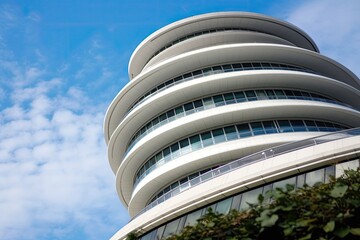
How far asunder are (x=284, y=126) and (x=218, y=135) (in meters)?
5.25

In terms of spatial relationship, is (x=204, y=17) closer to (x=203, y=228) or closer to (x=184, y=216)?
(x=184, y=216)

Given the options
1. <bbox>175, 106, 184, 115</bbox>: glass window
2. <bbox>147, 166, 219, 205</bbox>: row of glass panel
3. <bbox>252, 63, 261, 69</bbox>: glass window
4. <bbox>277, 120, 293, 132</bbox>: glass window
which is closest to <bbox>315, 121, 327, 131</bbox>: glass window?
<bbox>277, 120, 293, 132</bbox>: glass window

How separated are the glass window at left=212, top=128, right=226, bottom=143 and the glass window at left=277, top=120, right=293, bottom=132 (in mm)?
4587

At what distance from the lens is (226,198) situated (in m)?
17.5

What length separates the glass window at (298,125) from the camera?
103ft

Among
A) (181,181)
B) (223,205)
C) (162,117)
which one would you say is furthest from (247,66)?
(223,205)

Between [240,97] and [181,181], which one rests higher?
[240,97]

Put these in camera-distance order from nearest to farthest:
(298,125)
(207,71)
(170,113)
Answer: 1. (298,125)
2. (170,113)
3. (207,71)

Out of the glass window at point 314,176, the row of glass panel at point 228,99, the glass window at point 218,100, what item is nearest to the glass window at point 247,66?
the row of glass panel at point 228,99

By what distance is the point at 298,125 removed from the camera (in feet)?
105

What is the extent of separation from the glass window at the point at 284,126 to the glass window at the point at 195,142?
652 cm

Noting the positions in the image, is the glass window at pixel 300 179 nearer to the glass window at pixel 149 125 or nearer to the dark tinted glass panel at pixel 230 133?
the dark tinted glass panel at pixel 230 133

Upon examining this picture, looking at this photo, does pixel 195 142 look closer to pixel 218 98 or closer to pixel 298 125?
pixel 218 98

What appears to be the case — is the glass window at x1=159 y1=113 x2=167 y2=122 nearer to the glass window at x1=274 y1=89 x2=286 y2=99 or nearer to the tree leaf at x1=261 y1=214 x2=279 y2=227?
the glass window at x1=274 y1=89 x2=286 y2=99
